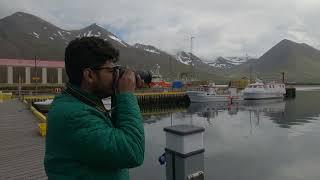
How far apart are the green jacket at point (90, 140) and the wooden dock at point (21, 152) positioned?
5.83m

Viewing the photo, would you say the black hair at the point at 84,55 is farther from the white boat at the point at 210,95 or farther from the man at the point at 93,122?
the white boat at the point at 210,95

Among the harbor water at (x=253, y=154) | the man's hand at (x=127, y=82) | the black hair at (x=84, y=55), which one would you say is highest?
the black hair at (x=84, y=55)

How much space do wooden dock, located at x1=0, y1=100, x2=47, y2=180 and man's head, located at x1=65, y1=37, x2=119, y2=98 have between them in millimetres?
5890

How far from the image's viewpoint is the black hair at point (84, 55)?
5.71 ft

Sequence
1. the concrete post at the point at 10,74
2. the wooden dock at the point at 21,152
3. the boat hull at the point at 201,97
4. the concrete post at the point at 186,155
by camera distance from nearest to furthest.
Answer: the concrete post at the point at 186,155 → the wooden dock at the point at 21,152 → the boat hull at the point at 201,97 → the concrete post at the point at 10,74

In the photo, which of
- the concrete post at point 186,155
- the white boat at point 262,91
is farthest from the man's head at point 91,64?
the white boat at point 262,91

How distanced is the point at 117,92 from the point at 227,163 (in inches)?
515

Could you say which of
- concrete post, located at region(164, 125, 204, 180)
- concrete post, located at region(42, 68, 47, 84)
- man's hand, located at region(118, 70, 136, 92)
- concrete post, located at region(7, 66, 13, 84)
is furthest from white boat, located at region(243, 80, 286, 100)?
man's hand, located at region(118, 70, 136, 92)

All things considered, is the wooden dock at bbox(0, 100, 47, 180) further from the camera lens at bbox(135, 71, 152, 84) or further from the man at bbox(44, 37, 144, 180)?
the man at bbox(44, 37, 144, 180)

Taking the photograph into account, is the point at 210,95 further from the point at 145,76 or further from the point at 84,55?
the point at 84,55

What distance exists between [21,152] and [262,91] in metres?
57.7

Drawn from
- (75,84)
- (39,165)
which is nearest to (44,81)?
(39,165)

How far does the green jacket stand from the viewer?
1.58 metres

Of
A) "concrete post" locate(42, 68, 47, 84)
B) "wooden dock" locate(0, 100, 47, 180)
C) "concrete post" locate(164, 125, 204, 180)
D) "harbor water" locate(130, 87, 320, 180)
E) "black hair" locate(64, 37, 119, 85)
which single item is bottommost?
"harbor water" locate(130, 87, 320, 180)
